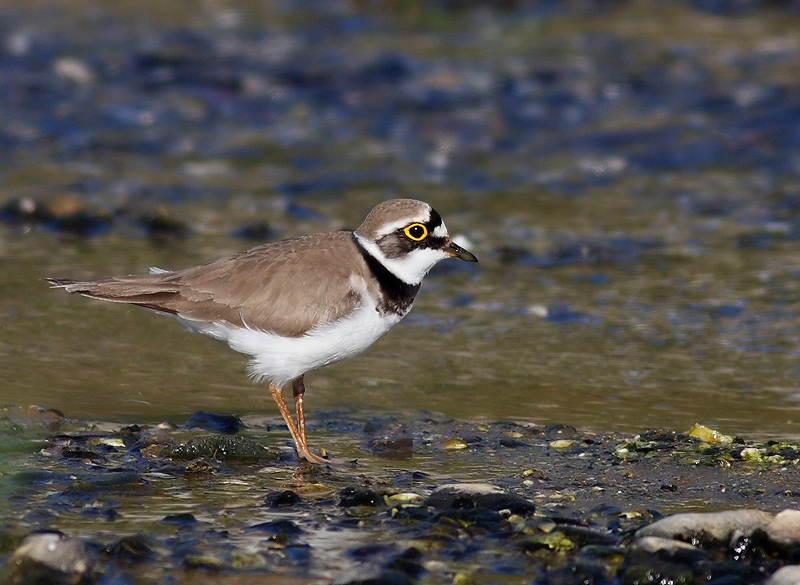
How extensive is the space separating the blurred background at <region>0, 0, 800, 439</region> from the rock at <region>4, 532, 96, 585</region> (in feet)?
6.45

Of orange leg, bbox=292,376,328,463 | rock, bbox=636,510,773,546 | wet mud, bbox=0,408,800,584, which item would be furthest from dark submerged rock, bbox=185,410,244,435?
rock, bbox=636,510,773,546

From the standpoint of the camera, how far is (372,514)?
466 centimetres

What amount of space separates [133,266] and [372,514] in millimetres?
4607

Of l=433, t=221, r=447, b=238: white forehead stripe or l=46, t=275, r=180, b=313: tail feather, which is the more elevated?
l=433, t=221, r=447, b=238: white forehead stripe

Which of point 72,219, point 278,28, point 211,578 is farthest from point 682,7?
point 211,578

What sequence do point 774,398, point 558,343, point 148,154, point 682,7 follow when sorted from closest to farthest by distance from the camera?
1. point 774,398
2. point 558,343
3. point 148,154
4. point 682,7

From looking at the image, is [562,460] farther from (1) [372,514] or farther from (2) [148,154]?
(2) [148,154]

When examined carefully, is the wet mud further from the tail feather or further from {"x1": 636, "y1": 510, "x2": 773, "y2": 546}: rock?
the tail feather

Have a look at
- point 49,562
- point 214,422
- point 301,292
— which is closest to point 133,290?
point 214,422

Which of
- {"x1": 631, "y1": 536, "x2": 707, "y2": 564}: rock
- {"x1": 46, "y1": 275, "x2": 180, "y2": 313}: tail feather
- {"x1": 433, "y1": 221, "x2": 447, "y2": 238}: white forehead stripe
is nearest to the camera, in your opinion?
{"x1": 631, "y1": 536, "x2": 707, "y2": 564}: rock

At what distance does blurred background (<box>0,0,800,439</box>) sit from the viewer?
6.60m

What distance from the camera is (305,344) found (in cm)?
566

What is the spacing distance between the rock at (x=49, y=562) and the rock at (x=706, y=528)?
201 centimetres

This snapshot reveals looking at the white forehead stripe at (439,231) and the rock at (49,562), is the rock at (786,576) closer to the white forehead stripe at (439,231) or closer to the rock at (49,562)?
the rock at (49,562)
